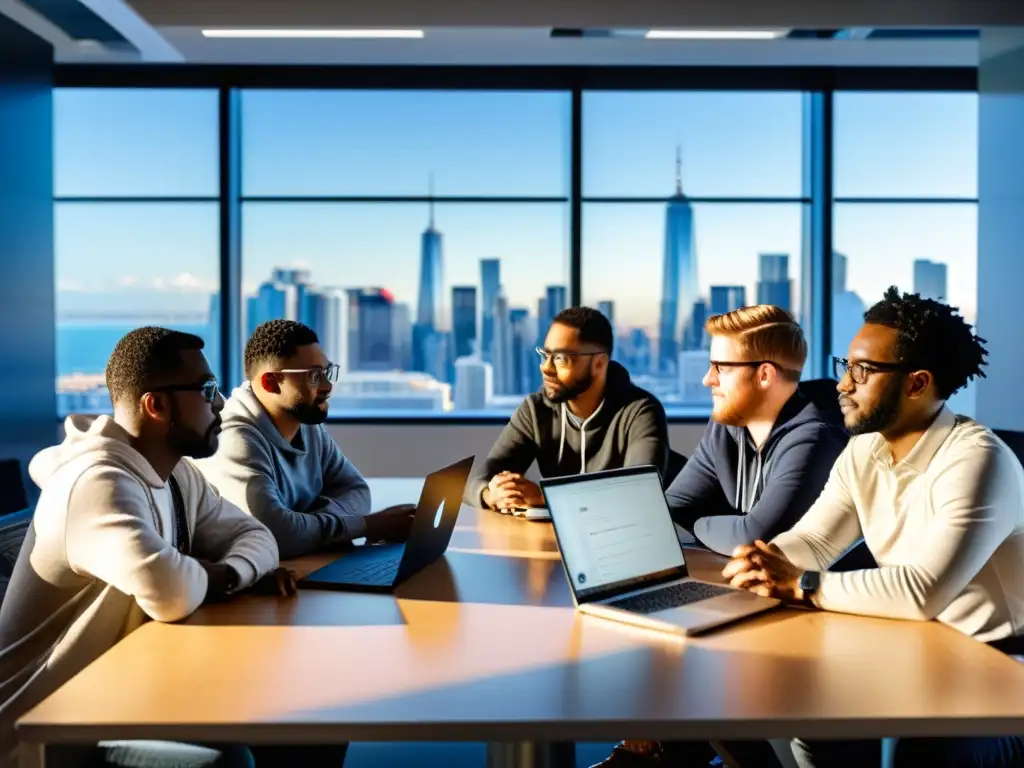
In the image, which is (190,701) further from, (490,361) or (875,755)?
(490,361)

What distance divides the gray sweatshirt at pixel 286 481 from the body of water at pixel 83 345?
3.60 meters

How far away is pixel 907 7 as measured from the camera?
4.86 meters

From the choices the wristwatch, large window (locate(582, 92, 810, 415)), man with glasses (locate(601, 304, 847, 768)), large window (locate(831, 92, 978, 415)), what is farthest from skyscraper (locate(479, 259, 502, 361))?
the wristwatch

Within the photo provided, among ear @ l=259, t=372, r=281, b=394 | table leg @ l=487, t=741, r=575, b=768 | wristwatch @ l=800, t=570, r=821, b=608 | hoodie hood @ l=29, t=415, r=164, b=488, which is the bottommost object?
table leg @ l=487, t=741, r=575, b=768

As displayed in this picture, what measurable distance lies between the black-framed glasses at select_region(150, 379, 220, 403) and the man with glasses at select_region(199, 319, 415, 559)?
51 centimetres

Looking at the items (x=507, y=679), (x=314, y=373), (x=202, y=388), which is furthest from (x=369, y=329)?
(x=507, y=679)

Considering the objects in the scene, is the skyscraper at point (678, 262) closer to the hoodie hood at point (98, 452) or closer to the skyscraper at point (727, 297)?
the skyscraper at point (727, 297)

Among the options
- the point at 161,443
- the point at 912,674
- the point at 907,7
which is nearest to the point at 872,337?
the point at 912,674

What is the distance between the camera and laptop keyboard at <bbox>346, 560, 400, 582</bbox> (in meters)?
2.17

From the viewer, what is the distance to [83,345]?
633cm

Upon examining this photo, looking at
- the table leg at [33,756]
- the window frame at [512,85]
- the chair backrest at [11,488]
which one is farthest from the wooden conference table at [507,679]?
the window frame at [512,85]

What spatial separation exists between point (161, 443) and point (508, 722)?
1038mm

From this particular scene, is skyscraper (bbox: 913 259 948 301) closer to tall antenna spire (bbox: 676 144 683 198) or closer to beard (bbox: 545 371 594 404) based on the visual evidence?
tall antenna spire (bbox: 676 144 683 198)

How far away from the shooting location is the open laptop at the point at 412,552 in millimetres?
2117
